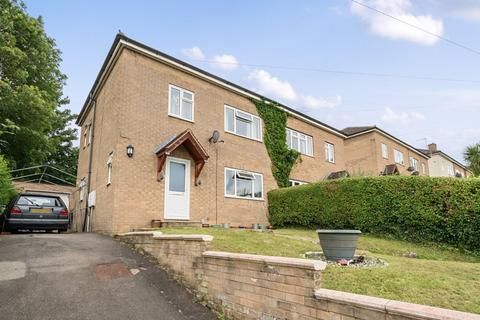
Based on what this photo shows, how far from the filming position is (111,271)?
6.08m

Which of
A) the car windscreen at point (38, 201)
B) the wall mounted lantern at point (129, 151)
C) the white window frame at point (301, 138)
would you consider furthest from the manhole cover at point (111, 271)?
the white window frame at point (301, 138)

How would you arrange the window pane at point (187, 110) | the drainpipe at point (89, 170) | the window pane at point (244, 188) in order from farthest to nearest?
the window pane at point (244, 188)
the drainpipe at point (89, 170)
the window pane at point (187, 110)

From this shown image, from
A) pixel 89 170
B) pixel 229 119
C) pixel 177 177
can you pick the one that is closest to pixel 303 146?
pixel 229 119

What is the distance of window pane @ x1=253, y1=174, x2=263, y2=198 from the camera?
1480 centimetres

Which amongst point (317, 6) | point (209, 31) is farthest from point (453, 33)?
point (209, 31)

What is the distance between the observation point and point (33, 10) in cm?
1738

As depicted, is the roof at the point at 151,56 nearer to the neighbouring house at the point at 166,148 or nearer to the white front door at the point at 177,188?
the neighbouring house at the point at 166,148

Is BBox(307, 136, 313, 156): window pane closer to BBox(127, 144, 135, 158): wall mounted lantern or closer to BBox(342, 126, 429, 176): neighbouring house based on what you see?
BBox(342, 126, 429, 176): neighbouring house

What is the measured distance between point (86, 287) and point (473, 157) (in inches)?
1289

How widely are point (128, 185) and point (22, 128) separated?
9073 millimetres

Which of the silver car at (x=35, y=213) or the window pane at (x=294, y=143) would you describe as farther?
the window pane at (x=294, y=143)

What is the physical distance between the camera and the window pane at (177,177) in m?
11.5

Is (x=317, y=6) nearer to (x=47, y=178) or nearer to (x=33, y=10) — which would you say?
(x=33, y=10)

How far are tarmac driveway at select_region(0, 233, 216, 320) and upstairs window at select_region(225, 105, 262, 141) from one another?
829 centimetres
